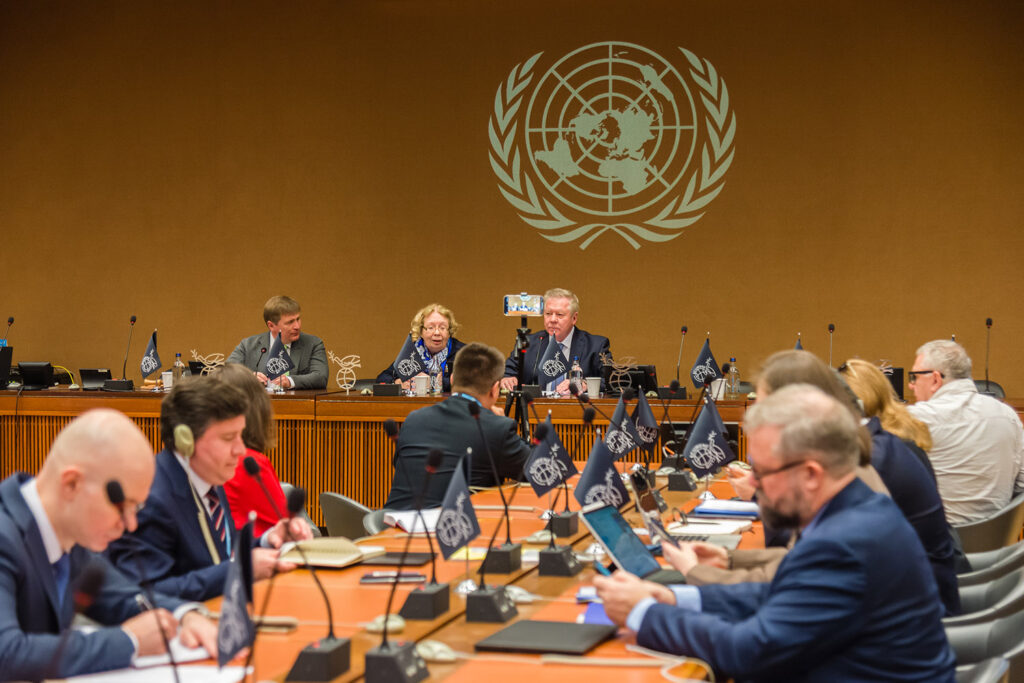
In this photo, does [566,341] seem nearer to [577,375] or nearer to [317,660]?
[577,375]

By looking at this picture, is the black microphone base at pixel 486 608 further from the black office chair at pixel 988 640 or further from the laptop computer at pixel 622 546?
the black office chair at pixel 988 640

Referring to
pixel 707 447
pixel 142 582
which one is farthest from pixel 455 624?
pixel 707 447

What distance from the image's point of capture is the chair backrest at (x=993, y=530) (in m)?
3.67

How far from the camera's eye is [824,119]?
8086 millimetres

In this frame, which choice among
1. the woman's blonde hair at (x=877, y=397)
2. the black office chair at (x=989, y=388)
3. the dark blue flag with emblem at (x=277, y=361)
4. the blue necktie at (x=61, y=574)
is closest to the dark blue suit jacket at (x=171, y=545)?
the blue necktie at (x=61, y=574)

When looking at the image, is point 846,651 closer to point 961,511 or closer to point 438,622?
point 438,622

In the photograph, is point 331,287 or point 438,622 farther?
point 331,287

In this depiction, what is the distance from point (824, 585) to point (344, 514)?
2.43 metres

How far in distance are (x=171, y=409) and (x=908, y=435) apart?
212 cm

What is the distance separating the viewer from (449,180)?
8.59 metres

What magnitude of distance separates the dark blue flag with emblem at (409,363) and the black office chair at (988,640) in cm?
462

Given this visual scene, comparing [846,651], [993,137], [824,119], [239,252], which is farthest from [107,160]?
[846,651]

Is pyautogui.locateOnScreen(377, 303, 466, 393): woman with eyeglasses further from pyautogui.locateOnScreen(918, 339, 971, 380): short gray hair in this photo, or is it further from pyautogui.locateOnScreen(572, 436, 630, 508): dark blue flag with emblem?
pyautogui.locateOnScreen(572, 436, 630, 508): dark blue flag with emblem

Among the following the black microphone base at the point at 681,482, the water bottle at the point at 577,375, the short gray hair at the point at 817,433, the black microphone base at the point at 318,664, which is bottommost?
the black microphone base at the point at 681,482
